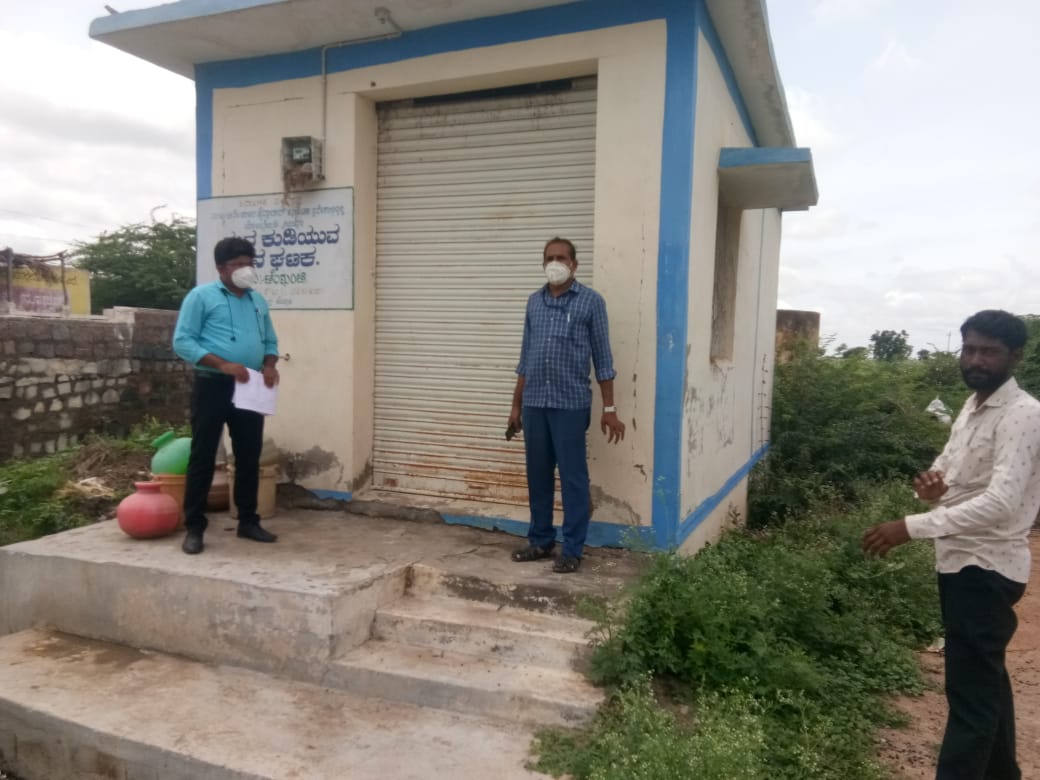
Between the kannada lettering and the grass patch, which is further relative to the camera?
the grass patch

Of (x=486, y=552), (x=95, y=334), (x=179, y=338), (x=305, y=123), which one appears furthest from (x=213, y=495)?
(x=95, y=334)

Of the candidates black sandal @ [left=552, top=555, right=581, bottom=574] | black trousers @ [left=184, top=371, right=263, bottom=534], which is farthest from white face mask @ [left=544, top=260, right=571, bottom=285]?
black trousers @ [left=184, top=371, right=263, bottom=534]

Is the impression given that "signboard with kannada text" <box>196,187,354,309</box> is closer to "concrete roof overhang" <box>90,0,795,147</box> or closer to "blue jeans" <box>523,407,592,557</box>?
"concrete roof overhang" <box>90,0,795,147</box>

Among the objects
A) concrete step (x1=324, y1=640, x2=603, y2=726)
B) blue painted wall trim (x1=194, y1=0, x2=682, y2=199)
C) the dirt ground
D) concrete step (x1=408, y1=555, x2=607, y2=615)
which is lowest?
the dirt ground

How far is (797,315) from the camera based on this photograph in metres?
12.2

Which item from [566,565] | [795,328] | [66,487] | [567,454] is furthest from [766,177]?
[795,328]

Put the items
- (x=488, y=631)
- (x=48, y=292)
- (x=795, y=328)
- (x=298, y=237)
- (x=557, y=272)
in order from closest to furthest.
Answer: (x=488, y=631) → (x=557, y=272) → (x=298, y=237) → (x=795, y=328) → (x=48, y=292)

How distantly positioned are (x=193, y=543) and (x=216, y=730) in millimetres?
1325

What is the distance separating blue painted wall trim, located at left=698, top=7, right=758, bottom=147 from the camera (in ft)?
14.6

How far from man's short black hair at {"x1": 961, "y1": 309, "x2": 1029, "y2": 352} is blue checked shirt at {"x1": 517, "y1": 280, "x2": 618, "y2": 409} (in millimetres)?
1790

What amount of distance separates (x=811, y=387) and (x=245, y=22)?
25.0 ft

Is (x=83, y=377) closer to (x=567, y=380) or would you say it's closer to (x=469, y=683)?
(x=567, y=380)

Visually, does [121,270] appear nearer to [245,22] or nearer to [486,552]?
[245,22]

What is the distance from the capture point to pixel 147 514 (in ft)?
14.1
